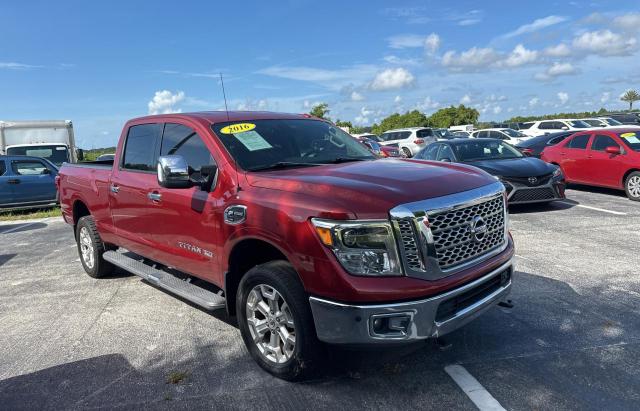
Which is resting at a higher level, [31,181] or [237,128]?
[237,128]

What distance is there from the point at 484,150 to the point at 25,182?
11.6 meters

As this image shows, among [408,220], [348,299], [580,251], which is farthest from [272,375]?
[580,251]

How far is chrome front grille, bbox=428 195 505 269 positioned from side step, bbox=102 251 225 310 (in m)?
1.83

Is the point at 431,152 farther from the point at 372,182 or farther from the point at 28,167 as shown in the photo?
the point at 28,167

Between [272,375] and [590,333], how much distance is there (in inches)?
101

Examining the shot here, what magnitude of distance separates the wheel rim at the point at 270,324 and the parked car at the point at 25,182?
1198 centimetres

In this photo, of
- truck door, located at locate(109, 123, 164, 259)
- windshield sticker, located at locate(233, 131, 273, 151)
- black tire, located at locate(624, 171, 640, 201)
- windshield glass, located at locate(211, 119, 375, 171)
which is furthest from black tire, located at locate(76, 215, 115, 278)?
black tire, located at locate(624, 171, 640, 201)

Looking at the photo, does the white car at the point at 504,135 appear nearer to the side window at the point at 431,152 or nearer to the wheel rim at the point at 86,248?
the side window at the point at 431,152

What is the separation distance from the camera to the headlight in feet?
9.80

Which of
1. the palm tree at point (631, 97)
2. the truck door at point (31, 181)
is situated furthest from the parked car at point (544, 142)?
the palm tree at point (631, 97)

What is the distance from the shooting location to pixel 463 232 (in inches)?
131

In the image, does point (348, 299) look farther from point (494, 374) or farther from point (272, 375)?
point (494, 374)

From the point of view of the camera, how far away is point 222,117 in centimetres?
457

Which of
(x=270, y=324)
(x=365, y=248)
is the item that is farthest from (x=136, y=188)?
(x=365, y=248)
